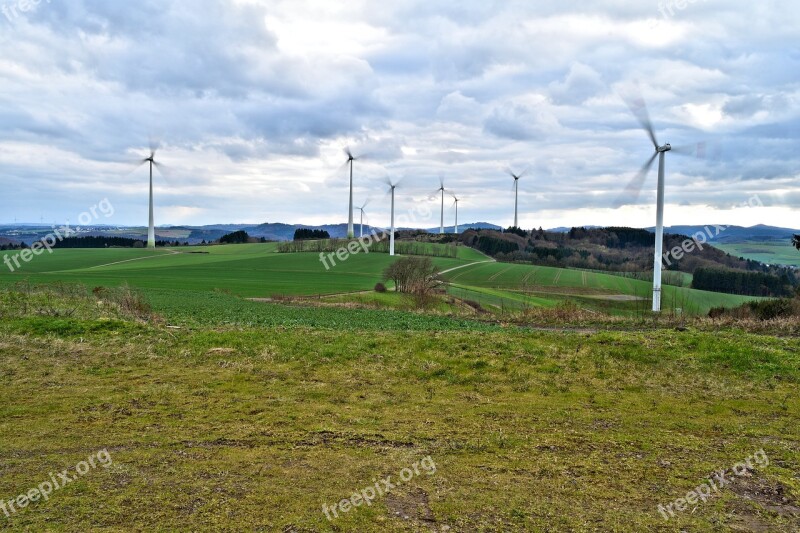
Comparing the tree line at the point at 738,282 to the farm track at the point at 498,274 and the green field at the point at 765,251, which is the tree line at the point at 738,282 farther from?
the green field at the point at 765,251

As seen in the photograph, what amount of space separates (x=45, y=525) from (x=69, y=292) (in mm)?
26420

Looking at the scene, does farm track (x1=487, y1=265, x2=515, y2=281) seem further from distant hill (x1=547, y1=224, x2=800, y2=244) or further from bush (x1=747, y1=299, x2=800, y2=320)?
distant hill (x1=547, y1=224, x2=800, y2=244)

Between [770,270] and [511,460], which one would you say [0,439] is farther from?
[770,270]

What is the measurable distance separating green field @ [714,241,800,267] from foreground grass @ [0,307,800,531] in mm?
124564

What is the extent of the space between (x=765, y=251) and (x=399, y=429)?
534ft

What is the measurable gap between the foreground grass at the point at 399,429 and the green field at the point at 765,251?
409 ft

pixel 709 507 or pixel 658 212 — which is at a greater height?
pixel 658 212

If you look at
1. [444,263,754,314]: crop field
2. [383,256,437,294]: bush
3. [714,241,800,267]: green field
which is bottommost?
[444,263,754,314]: crop field

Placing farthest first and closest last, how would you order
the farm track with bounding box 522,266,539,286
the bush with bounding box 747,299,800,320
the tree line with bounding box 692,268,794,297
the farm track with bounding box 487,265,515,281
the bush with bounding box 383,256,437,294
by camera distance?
→ 1. the farm track with bounding box 487,265,515,281
2. the farm track with bounding box 522,266,539,286
3. the tree line with bounding box 692,268,794,297
4. the bush with bounding box 383,256,437,294
5. the bush with bounding box 747,299,800,320

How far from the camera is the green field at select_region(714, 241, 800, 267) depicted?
12231 cm

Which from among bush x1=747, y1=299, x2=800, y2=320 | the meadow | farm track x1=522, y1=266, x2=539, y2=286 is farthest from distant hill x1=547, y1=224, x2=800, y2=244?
the meadow

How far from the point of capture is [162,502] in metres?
6.63

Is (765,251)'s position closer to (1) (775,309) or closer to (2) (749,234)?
(2) (749,234)

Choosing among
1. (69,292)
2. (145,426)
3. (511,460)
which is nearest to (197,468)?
(145,426)
